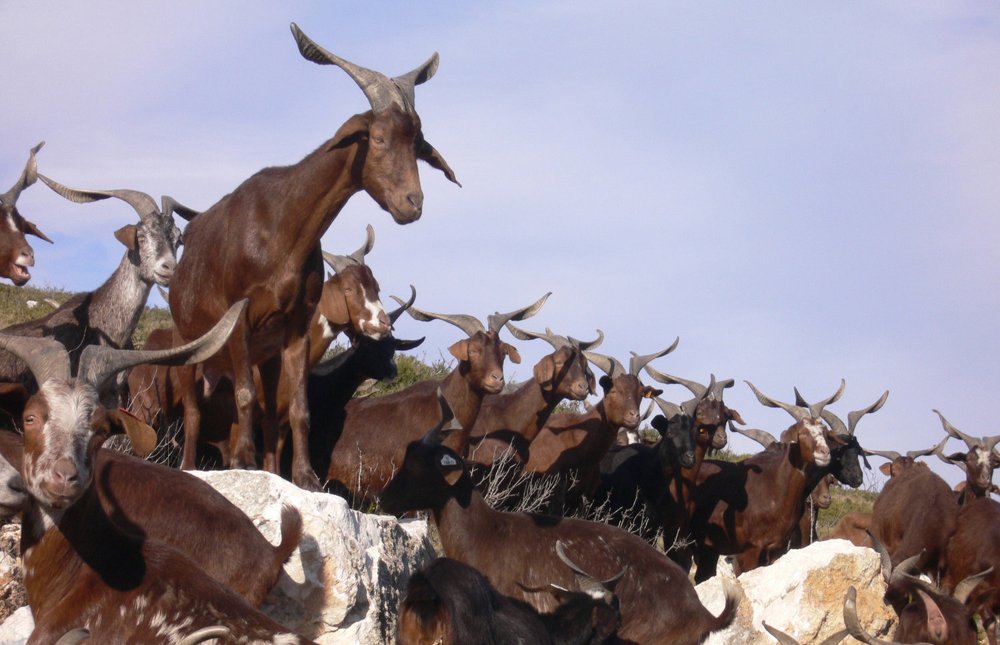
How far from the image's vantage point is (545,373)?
11.3m

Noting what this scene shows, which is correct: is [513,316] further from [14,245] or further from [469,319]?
[14,245]

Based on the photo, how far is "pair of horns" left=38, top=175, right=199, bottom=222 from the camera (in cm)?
869

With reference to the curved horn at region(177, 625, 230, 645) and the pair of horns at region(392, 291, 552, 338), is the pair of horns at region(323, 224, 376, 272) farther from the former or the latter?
the curved horn at region(177, 625, 230, 645)

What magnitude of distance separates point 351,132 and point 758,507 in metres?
7.92

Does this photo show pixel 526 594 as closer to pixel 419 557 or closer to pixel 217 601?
pixel 419 557

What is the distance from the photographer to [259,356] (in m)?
7.41

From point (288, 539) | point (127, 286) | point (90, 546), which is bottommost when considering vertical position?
point (288, 539)

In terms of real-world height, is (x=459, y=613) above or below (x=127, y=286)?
below

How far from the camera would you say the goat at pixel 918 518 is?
12559mm

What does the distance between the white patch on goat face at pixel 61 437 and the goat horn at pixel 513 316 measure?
256 inches

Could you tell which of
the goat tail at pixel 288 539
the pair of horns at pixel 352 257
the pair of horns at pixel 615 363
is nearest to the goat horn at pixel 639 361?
the pair of horns at pixel 615 363

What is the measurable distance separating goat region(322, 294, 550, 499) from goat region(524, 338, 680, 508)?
1432mm

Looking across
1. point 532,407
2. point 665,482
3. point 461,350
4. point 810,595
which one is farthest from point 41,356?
point 665,482

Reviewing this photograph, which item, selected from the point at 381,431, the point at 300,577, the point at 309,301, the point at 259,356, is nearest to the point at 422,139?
the point at 309,301
